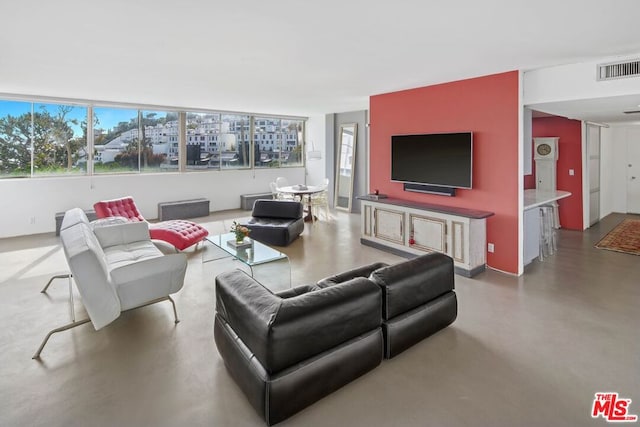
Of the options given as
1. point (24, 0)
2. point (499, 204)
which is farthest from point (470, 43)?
point (24, 0)

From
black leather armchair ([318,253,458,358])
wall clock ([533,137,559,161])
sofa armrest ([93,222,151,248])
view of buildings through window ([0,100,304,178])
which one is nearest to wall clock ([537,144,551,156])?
wall clock ([533,137,559,161])

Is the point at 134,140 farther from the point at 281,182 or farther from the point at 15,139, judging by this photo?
the point at 281,182

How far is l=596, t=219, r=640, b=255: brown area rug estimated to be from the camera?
19.8 ft

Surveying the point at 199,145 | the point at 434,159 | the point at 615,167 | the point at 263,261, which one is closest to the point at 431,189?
the point at 434,159

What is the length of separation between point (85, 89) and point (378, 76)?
4.93 m

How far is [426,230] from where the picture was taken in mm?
5410

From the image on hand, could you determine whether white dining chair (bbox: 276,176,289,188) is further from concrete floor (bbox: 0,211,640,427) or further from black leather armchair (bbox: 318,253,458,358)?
black leather armchair (bbox: 318,253,458,358)

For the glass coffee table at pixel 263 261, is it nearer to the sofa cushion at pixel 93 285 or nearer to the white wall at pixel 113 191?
the sofa cushion at pixel 93 285

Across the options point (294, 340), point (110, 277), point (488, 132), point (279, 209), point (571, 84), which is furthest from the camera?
point (279, 209)

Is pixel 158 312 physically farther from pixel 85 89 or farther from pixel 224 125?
pixel 224 125

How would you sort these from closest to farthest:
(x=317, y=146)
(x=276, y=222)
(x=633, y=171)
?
1. (x=276, y=222)
2. (x=633, y=171)
3. (x=317, y=146)

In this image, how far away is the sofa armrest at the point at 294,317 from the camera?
2.21 metres

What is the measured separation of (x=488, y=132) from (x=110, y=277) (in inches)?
185

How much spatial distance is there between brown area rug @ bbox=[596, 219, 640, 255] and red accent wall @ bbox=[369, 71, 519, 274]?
2.53m
